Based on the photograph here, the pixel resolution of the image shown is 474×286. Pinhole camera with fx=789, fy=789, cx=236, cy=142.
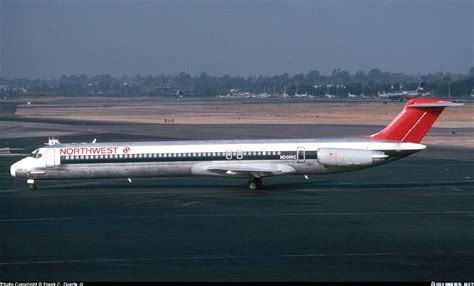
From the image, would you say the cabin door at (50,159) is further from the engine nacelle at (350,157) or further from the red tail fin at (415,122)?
the red tail fin at (415,122)

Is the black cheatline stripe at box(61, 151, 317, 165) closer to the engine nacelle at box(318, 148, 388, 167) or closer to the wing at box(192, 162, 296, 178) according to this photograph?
the wing at box(192, 162, 296, 178)

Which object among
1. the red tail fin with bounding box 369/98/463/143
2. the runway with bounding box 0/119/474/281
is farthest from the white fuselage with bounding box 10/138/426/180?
the runway with bounding box 0/119/474/281

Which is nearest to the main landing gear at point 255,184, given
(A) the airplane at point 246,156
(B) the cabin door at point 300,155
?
(A) the airplane at point 246,156

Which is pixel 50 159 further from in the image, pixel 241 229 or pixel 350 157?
pixel 241 229

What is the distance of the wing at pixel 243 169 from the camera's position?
3934 centimetres

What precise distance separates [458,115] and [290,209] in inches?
3122

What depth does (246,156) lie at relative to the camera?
39.5 m

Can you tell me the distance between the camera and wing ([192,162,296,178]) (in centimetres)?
3934

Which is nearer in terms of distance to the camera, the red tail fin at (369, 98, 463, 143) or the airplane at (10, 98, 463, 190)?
the airplane at (10, 98, 463, 190)

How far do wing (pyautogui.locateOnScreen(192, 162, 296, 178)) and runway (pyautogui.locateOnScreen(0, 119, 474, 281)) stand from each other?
940mm

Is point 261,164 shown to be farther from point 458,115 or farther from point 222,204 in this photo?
point 458,115

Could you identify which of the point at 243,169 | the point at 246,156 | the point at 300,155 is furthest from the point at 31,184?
the point at 300,155

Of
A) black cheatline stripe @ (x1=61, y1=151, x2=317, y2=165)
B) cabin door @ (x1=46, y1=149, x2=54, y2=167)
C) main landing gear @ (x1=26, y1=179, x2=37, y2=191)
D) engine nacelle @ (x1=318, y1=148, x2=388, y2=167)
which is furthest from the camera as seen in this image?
main landing gear @ (x1=26, y1=179, x2=37, y2=191)

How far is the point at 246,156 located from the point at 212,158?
172 centimetres
